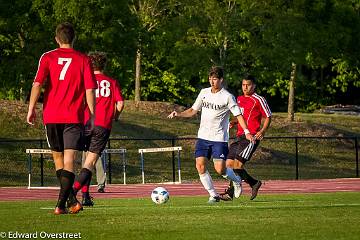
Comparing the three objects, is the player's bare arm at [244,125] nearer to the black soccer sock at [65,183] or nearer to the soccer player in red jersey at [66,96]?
the soccer player in red jersey at [66,96]

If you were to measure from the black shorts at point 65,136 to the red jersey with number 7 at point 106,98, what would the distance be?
393 cm

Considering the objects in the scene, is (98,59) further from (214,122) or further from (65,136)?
(65,136)

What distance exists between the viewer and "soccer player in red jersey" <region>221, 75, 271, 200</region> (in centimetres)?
2109

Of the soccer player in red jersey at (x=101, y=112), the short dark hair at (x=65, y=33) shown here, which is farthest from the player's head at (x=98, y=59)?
the short dark hair at (x=65, y=33)

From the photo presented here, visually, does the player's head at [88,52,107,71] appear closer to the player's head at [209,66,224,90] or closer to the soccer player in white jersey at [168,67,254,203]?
the soccer player in white jersey at [168,67,254,203]

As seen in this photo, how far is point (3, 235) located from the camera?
13.0 meters

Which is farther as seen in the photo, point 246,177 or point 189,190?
point 189,190

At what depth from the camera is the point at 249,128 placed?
21.1 m

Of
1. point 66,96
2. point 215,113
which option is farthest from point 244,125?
point 66,96

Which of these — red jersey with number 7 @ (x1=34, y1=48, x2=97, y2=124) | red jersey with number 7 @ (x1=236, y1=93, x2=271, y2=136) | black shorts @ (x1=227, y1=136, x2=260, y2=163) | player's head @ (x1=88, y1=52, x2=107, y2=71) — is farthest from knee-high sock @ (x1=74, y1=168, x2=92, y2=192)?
black shorts @ (x1=227, y1=136, x2=260, y2=163)

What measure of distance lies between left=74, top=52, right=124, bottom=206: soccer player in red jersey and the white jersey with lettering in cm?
132

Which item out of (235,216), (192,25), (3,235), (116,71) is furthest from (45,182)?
(3,235)

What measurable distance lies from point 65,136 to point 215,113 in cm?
480

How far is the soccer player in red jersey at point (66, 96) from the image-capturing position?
15430 mm
